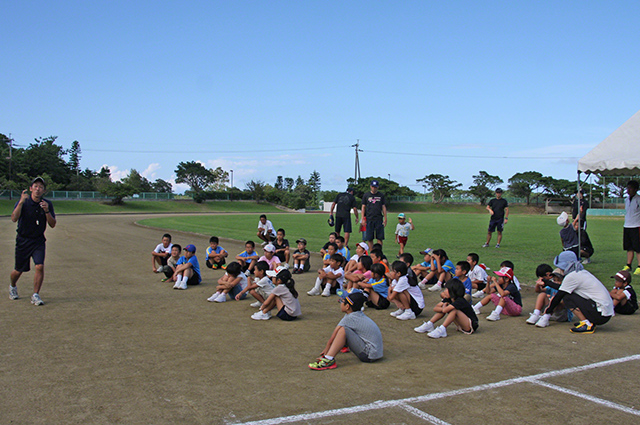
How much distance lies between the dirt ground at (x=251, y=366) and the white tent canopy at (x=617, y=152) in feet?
11.2

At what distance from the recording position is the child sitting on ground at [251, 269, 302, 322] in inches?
282

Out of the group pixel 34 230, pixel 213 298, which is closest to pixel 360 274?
pixel 213 298

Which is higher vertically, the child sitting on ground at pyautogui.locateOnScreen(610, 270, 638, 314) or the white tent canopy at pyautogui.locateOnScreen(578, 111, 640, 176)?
the white tent canopy at pyautogui.locateOnScreen(578, 111, 640, 176)

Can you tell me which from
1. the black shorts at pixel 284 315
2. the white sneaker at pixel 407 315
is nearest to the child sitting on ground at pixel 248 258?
the black shorts at pixel 284 315

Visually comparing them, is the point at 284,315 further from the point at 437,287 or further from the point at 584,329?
the point at 584,329

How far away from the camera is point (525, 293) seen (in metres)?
9.38

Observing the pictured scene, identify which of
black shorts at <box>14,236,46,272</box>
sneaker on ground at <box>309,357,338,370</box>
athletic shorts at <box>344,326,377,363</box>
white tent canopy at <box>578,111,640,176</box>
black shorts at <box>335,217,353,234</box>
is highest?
white tent canopy at <box>578,111,640,176</box>

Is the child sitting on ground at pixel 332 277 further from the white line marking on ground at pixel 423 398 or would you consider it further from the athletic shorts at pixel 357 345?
the white line marking on ground at pixel 423 398

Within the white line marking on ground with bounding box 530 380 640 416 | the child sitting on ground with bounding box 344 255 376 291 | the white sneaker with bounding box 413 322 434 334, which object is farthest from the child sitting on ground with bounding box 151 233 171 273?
the white line marking on ground with bounding box 530 380 640 416

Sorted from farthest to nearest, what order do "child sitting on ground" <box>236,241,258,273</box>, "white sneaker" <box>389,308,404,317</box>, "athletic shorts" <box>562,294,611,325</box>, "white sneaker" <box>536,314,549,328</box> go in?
"child sitting on ground" <box>236,241,258,273</box> → "white sneaker" <box>389,308,404,317</box> → "white sneaker" <box>536,314,549,328</box> → "athletic shorts" <box>562,294,611,325</box>

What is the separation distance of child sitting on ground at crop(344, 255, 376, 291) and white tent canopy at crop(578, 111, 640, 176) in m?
5.23

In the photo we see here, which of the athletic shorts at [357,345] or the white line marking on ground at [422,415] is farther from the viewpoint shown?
the athletic shorts at [357,345]

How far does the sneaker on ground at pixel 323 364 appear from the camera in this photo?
5.05 meters

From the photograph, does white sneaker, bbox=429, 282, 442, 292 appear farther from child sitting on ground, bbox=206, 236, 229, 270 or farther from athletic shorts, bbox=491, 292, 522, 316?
child sitting on ground, bbox=206, 236, 229, 270
